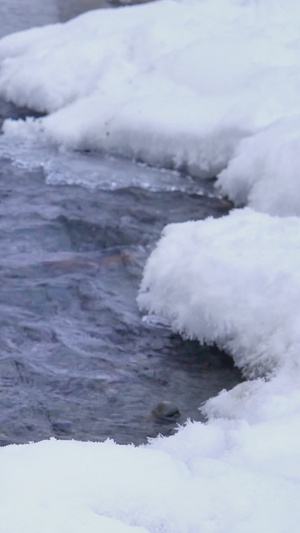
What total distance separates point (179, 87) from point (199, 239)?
3.18 metres

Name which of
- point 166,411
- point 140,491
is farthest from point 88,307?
point 140,491

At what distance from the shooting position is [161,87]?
7.95m

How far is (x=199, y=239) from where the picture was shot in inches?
197

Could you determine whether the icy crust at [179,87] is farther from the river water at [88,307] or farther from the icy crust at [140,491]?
the icy crust at [140,491]

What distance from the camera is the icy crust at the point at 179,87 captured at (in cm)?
683

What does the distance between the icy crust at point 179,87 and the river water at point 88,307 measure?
0.32 m

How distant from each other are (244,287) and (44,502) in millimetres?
2295

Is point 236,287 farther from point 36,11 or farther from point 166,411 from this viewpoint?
point 36,11

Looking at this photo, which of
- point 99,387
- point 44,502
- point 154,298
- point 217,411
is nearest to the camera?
point 44,502

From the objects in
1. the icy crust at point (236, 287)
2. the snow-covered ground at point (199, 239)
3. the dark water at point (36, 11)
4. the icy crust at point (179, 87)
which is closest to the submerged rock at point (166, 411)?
the snow-covered ground at point (199, 239)

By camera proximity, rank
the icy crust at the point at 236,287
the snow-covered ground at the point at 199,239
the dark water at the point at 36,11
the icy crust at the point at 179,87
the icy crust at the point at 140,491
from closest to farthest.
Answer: the icy crust at the point at 140,491 → the snow-covered ground at the point at 199,239 → the icy crust at the point at 236,287 → the icy crust at the point at 179,87 → the dark water at the point at 36,11

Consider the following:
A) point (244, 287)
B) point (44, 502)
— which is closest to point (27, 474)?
point (44, 502)

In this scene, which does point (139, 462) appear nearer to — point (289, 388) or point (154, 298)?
point (289, 388)

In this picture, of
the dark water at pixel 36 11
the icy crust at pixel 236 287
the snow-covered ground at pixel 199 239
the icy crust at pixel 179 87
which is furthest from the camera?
the dark water at pixel 36 11
